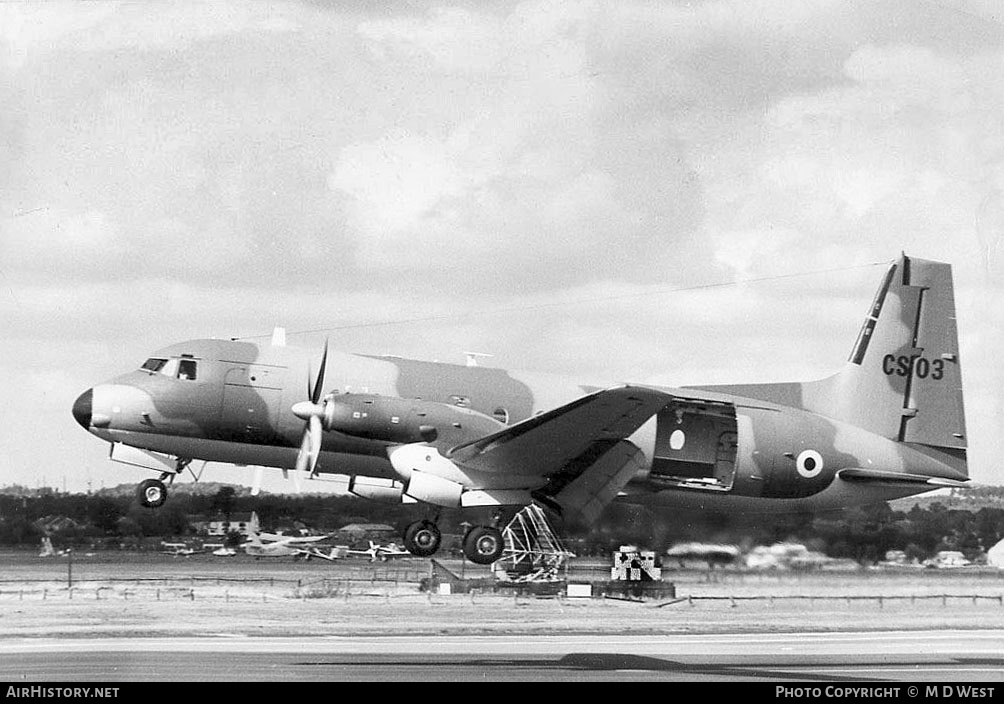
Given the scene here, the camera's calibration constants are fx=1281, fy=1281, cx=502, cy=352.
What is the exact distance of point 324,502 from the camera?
23.7 metres

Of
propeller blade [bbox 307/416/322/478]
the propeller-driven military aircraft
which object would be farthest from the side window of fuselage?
propeller blade [bbox 307/416/322/478]

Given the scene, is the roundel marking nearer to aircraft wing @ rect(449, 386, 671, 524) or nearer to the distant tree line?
the distant tree line

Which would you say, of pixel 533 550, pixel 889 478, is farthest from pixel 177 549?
pixel 889 478

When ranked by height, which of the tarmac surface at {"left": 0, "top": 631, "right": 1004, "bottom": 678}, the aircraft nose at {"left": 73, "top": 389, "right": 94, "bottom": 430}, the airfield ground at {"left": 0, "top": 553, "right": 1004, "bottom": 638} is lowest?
the tarmac surface at {"left": 0, "top": 631, "right": 1004, "bottom": 678}

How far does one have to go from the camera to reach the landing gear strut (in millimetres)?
19641

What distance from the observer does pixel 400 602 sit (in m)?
25.2

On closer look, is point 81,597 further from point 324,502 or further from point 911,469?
point 911,469

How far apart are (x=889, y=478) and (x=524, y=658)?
21.9 feet

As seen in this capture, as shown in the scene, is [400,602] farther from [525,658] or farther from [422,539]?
[422,539]

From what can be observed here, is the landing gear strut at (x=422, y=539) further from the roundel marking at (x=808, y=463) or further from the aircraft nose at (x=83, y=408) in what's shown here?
the roundel marking at (x=808, y=463)

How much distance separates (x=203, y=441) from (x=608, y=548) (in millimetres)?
7189

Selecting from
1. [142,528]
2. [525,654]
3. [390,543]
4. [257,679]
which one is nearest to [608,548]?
[525,654]

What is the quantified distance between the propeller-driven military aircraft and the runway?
237 centimetres

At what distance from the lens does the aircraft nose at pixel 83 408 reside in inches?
727
